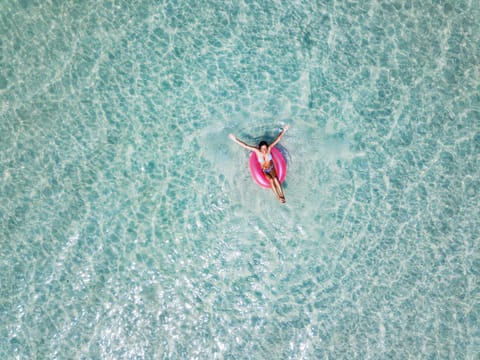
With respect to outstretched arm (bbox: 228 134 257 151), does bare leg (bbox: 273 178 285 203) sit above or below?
below

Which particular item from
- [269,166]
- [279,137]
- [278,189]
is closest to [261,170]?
[269,166]

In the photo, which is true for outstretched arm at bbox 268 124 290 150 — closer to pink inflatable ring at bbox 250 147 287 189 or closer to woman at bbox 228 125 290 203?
woman at bbox 228 125 290 203

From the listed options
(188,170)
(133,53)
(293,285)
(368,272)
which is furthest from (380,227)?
(133,53)

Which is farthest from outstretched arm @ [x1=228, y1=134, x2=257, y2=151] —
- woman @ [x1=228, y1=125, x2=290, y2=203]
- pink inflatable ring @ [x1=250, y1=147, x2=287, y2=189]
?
pink inflatable ring @ [x1=250, y1=147, x2=287, y2=189]

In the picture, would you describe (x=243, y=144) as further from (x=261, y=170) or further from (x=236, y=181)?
(x=236, y=181)

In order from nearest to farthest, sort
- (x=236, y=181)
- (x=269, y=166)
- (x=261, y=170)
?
(x=269, y=166) < (x=261, y=170) < (x=236, y=181)

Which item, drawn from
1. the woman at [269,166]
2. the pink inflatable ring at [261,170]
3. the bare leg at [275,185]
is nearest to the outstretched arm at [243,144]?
the woman at [269,166]

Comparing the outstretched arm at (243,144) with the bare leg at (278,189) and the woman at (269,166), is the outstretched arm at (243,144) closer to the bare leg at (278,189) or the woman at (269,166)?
the woman at (269,166)
